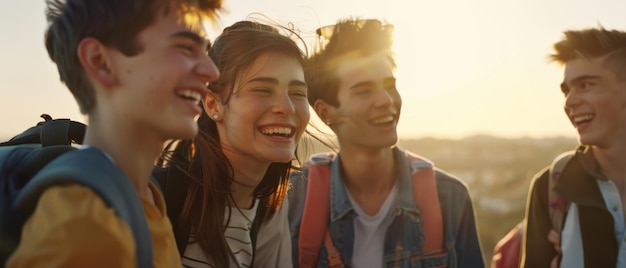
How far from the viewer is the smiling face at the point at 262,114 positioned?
3.76m

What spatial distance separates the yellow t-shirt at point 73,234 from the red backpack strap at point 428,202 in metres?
3.34

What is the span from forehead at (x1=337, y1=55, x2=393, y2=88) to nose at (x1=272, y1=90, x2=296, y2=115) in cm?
160

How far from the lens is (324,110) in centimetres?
557

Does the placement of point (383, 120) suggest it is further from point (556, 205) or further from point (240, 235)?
point (240, 235)

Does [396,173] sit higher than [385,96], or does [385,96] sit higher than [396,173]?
[385,96]

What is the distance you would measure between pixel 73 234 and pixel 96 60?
0.72 metres

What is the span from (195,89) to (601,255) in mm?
3544

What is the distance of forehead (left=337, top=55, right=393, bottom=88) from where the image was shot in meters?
5.29

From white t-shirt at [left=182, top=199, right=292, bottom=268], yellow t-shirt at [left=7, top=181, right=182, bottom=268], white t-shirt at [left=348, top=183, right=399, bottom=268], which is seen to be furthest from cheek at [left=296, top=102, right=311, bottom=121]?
yellow t-shirt at [left=7, top=181, right=182, bottom=268]

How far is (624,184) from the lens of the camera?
469 cm

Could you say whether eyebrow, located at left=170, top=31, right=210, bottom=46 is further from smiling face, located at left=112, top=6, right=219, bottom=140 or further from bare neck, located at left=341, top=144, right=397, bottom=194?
bare neck, located at left=341, top=144, right=397, bottom=194

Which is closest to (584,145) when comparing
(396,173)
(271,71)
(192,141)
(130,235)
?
(396,173)

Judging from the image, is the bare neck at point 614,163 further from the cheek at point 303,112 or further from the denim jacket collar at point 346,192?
the cheek at point 303,112

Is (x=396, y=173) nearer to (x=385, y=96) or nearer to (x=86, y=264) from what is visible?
(x=385, y=96)
